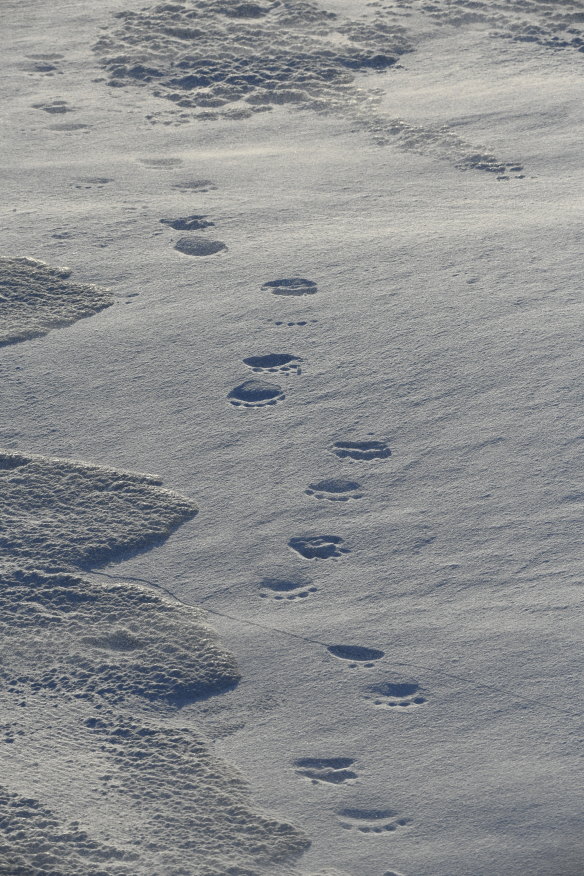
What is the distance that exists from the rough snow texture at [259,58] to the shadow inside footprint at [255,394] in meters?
1.91

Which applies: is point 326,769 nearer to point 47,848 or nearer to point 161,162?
point 47,848

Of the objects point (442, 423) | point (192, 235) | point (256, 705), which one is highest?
point (192, 235)

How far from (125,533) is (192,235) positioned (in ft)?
5.70

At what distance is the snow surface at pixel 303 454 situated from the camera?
2.77m

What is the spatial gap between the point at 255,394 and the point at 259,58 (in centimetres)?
279

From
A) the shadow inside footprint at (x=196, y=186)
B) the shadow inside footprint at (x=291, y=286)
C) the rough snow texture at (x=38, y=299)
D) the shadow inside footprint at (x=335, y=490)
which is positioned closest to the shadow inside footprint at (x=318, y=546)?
the shadow inside footprint at (x=335, y=490)

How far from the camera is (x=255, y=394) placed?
401 centimetres

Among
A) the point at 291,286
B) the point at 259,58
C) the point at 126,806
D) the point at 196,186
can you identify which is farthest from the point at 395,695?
the point at 259,58

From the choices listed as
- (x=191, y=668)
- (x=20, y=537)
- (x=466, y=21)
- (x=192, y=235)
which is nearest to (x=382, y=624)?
(x=191, y=668)

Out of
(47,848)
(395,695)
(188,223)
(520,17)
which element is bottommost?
(47,848)

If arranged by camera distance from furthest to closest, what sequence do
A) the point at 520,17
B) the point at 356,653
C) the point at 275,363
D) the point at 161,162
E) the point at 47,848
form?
the point at 520,17
the point at 161,162
the point at 275,363
the point at 356,653
the point at 47,848

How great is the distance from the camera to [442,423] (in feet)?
12.6

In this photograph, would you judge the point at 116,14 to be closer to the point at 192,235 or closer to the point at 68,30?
the point at 68,30

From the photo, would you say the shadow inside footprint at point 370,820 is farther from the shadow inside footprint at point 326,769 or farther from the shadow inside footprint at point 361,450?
the shadow inside footprint at point 361,450
